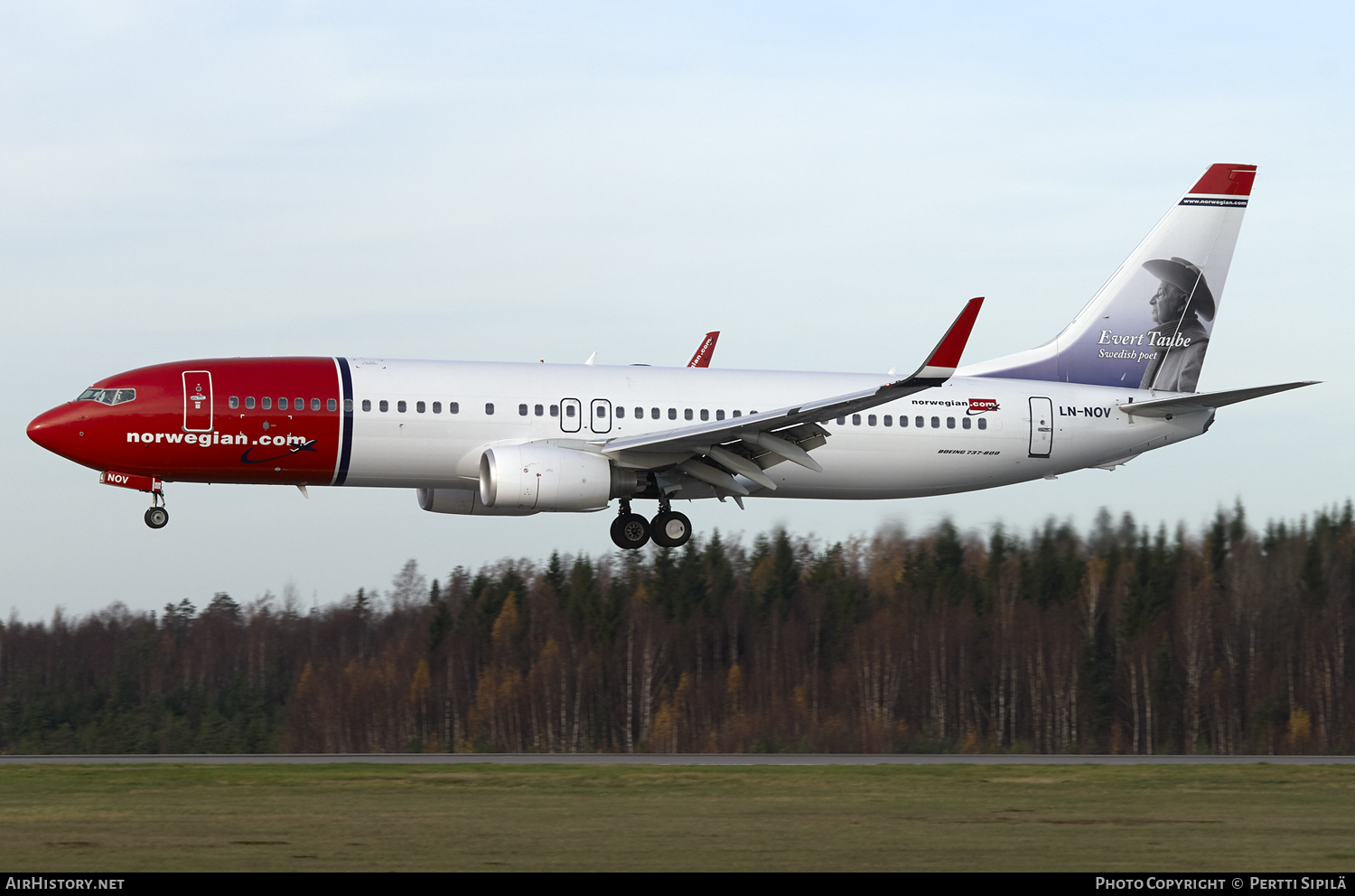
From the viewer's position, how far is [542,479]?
33.7 m

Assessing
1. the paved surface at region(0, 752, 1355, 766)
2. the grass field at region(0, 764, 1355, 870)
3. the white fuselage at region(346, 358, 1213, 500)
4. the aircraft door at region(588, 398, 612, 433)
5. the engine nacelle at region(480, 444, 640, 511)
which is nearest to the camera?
the grass field at region(0, 764, 1355, 870)

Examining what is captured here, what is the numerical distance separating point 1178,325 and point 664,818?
2410cm

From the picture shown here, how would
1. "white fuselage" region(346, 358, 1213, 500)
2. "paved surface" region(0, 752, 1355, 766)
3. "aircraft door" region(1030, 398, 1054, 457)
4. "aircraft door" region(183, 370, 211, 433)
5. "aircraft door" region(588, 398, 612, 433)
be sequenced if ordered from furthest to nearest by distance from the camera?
"aircraft door" region(1030, 398, 1054, 457) < "aircraft door" region(588, 398, 612, 433) < "white fuselage" region(346, 358, 1213, 500) < "aircraft door" region(183, 370, 211, 433) < "paved surface" region(0, 752, 1355, 766)

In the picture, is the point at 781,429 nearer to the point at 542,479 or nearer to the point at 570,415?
the point at 570,415

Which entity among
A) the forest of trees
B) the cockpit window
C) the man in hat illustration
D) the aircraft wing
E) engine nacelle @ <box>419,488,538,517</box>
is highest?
the man in hat illustration

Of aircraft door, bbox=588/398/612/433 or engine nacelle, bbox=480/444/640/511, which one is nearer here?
engine nacelle, bbox=480/444/640/511

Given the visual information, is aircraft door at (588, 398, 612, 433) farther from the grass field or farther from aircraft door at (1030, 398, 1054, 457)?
aircraft door at (1030, 398, 1054, 457)

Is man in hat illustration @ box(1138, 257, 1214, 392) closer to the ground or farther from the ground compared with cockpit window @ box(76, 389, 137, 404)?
farther from the ground

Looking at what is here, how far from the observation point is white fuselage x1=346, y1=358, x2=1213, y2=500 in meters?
34.5

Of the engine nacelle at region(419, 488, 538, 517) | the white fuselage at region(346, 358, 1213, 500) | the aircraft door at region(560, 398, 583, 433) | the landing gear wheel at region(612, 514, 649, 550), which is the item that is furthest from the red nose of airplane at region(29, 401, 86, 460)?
the landing gear wheel at region(612, 514, 649, 550)

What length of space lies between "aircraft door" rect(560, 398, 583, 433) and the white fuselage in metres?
0.03

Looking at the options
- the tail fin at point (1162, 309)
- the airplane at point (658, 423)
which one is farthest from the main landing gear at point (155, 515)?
the tail fin at point (1162, 309)

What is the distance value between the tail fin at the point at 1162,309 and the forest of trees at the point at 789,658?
2701cm

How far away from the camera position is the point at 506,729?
8412cm
